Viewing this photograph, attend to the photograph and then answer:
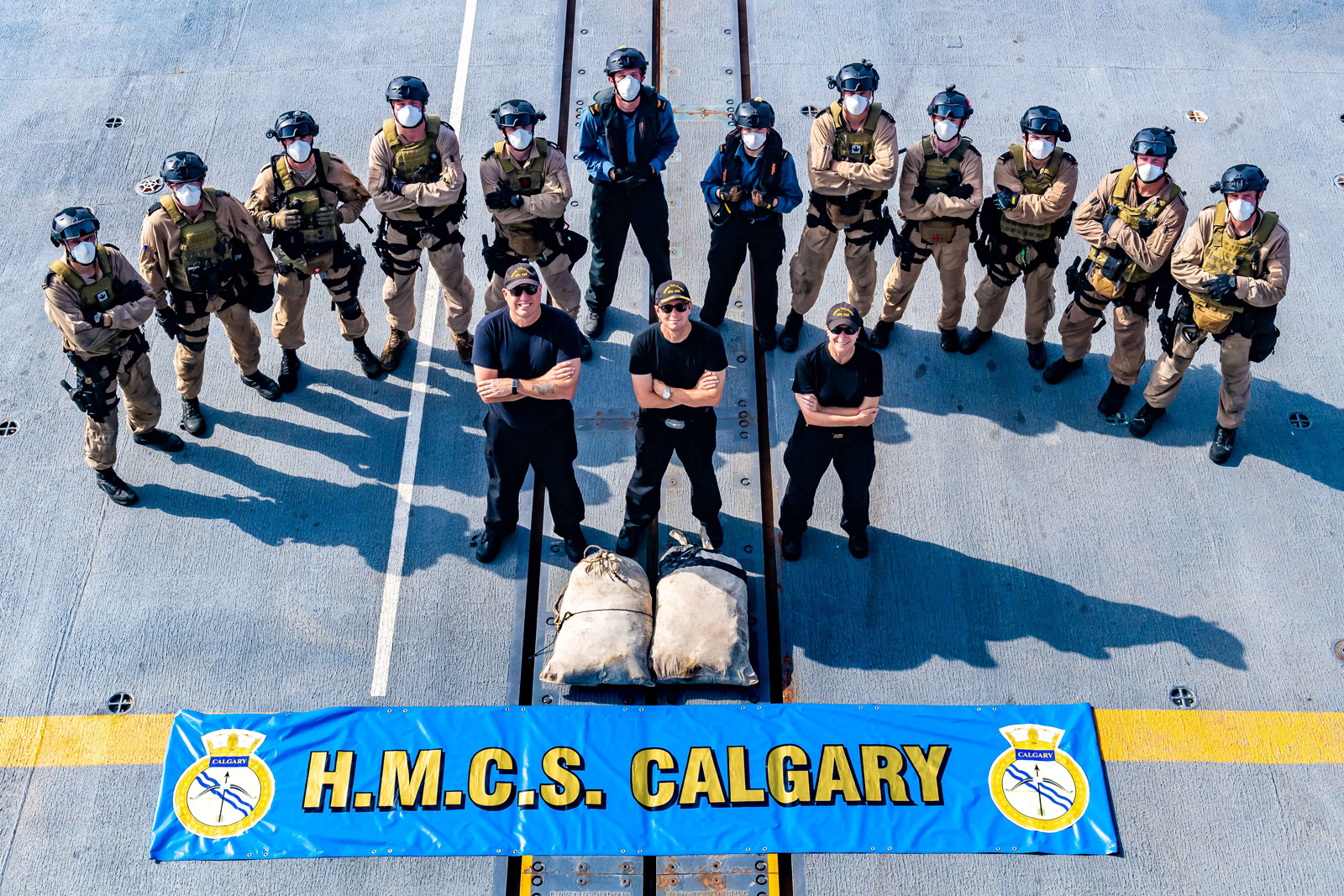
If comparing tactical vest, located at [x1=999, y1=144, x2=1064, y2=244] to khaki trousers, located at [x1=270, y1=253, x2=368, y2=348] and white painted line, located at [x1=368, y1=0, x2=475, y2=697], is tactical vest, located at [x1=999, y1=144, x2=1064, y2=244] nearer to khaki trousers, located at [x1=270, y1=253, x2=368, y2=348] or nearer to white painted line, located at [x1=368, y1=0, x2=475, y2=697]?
white painted line, located at [x1=368, y1=0, x2=475, y2=697]

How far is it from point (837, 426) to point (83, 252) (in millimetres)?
4831

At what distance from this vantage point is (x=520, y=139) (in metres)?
7.66

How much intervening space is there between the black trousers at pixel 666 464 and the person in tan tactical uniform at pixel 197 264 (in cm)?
305

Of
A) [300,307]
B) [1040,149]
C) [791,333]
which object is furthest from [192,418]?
[1040,149]

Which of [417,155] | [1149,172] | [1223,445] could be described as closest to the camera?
[1149,172]

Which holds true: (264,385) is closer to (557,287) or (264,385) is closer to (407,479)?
(407,479)

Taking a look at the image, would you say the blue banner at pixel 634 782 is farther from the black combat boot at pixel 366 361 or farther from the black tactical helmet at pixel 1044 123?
the black tactical helmet at pixel 1044 123

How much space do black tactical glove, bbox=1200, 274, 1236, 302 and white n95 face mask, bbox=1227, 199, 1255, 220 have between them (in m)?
0.37

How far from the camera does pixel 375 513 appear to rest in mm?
7844

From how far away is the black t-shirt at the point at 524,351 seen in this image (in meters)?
6.57

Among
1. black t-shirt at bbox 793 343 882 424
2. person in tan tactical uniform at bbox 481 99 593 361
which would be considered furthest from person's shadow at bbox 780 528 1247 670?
person in tan tactical uniform at bbox 481 99 593 361

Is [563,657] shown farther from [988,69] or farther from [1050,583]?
[988,69]

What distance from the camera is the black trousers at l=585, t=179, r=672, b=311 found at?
27.0 feet

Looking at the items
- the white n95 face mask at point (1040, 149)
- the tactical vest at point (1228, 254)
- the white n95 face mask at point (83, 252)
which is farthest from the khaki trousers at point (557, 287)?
the tactical vest at point (1228, 254)
